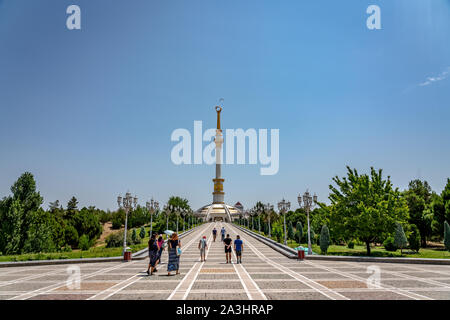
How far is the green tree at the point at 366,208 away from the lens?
2022cm

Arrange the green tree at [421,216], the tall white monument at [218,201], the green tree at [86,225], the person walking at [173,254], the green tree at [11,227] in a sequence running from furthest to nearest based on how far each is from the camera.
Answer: the tall white monument at [218,201]
the green tree at [86,225]
the green tree at [421,216]
the green tree at [11,227]
the person walking at [173,254]

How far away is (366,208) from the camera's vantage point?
20.2 meters

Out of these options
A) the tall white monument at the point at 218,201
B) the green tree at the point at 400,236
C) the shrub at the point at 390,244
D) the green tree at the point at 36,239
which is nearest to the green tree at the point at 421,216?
the shrub at the point at 390,244

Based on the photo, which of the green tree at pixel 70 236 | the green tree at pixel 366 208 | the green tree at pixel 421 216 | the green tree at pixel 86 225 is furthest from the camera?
the green tree at pixel 86 225

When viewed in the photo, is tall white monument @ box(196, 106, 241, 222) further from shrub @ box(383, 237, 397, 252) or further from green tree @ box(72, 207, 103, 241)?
shrub @ box(383, 237, 397, 252)

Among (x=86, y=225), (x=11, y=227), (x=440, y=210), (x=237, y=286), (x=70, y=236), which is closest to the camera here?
(x=237, y=286)

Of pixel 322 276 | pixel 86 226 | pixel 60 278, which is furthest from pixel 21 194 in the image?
pixel 322 276

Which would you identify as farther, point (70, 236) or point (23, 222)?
point (70, 236)

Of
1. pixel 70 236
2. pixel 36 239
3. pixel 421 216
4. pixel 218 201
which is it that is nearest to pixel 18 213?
pixel 36 239

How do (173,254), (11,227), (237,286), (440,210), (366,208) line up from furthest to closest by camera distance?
1. (440,210)
2. (11,227)
3. (366,208)
4. (173,254)
5. (237,286)

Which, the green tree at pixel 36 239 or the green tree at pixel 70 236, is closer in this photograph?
the green tree at pixel 36 239

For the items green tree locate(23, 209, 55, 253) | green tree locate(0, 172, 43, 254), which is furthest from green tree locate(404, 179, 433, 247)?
green tree locate(0, 172, 43, 254)

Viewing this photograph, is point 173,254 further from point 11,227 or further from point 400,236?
point 11,227

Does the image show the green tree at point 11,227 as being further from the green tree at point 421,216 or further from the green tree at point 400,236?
the green tree at point 421,216
